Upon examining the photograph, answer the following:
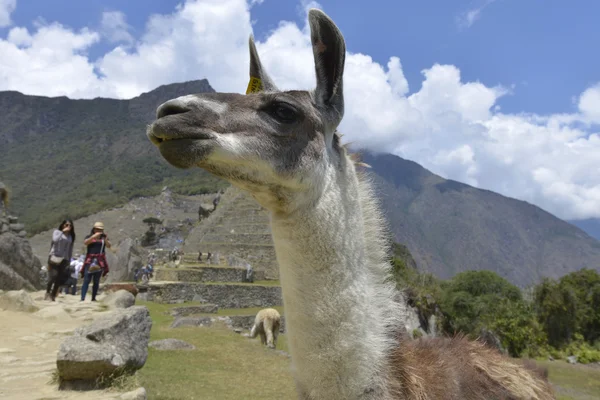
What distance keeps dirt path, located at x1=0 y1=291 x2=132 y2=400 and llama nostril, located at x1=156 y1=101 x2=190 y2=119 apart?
364 cm

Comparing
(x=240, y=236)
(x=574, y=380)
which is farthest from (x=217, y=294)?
(x=574, y=380)

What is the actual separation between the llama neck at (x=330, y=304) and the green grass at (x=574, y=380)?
7.68 m

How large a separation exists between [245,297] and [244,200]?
72.1 ft

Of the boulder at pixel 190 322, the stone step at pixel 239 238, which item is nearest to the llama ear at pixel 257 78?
the boulder at pixel 190 322

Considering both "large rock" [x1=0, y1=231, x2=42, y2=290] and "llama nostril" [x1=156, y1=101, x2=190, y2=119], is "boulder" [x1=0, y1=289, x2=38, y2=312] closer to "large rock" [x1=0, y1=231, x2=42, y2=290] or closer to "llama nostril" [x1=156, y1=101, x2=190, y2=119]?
"large rock" [x1=0, y1=231, x2=42, y2=290]

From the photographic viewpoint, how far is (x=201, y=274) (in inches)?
1028

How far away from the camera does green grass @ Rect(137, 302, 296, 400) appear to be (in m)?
5.74

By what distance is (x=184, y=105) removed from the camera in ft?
6.02

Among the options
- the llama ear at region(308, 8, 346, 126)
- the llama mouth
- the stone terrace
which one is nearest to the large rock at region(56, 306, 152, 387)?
the llama mouth

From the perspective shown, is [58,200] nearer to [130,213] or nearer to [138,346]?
[130,213]

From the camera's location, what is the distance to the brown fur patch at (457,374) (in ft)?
6.73

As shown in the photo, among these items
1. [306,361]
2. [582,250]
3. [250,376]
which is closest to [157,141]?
[306,361]

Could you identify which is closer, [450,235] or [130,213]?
[130,213]

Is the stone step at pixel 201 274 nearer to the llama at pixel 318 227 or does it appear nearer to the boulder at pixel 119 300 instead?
the boulder at pixel 119 300
